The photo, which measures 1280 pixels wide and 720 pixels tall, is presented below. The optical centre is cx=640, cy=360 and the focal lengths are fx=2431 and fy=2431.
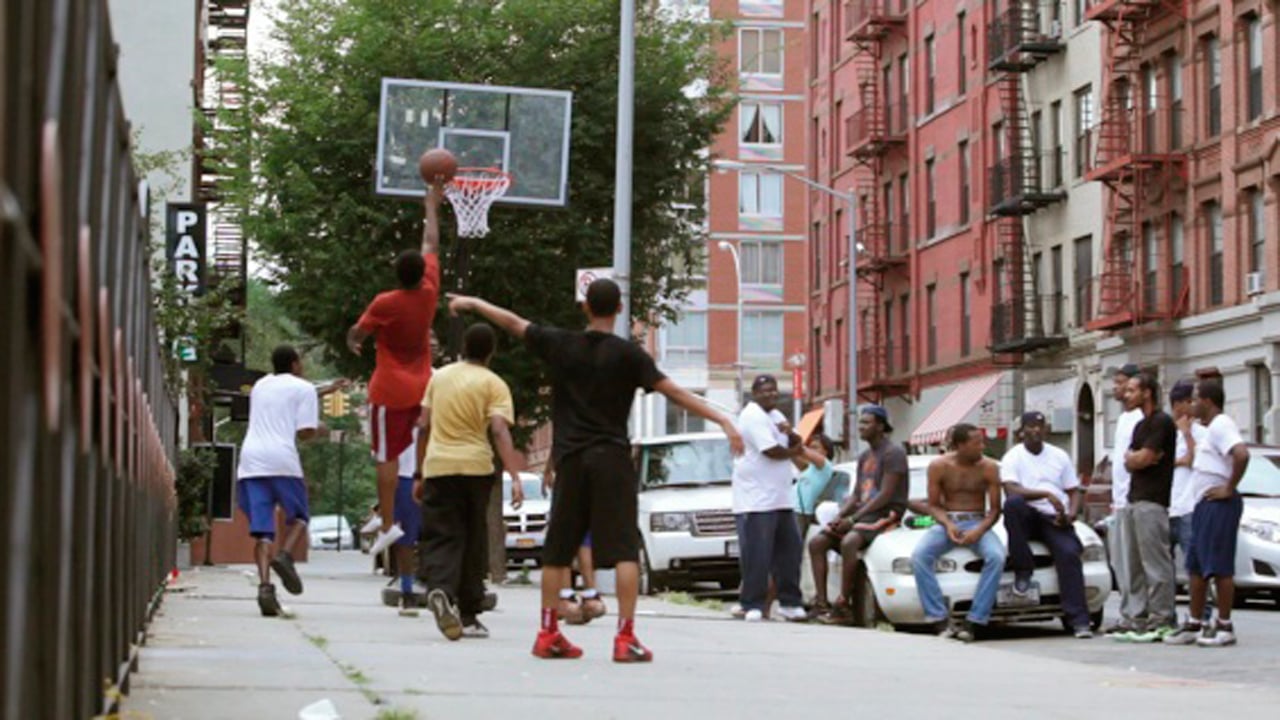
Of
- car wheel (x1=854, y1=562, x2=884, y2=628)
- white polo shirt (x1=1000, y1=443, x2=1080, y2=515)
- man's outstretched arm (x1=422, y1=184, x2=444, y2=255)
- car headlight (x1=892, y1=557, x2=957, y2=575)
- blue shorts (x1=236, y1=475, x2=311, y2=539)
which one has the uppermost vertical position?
man's outstretched arm (x1=422, y1=184, x2=444, y2=255)

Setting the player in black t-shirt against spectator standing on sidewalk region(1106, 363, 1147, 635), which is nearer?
the player in black t-shirt

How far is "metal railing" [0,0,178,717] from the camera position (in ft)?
10.9

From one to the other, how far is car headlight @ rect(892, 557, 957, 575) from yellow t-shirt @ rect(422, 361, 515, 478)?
19.1 feet

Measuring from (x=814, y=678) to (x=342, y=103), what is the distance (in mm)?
28661

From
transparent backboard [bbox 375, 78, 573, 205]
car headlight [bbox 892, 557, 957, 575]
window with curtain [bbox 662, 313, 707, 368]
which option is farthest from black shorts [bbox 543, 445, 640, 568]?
window with curtain [bbox 662, 313, 707, 368]

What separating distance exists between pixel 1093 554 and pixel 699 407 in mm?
8121

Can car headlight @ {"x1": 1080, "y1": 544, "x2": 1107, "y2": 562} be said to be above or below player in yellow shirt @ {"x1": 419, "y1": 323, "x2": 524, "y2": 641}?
below

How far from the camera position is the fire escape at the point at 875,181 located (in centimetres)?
6372

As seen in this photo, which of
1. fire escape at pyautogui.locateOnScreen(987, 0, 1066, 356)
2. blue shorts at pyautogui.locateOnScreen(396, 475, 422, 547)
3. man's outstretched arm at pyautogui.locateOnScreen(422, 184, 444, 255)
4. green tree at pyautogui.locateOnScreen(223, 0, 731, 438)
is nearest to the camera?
man's outstretched arm at pyautogui.locateOnScreen(422, 184, 444, 255)

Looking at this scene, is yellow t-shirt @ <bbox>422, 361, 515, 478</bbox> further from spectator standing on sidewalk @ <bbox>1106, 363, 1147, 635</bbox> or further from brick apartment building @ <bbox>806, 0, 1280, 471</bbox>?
brick apartment building @ <bbox>806, 0, 1280, 471</bbox>

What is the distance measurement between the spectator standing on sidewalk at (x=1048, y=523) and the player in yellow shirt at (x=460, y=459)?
6.02 metres

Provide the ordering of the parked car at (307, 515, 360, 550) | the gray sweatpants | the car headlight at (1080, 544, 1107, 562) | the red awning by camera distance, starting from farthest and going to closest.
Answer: the parked car at (307, 515, 360, 550) → the red awning → the car headlight at (1080, 544, 1107, 562) → the gray sweatpants

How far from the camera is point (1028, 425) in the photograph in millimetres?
18141

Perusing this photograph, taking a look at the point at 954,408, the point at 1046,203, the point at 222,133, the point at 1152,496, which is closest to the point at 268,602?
the point at 1152,496
